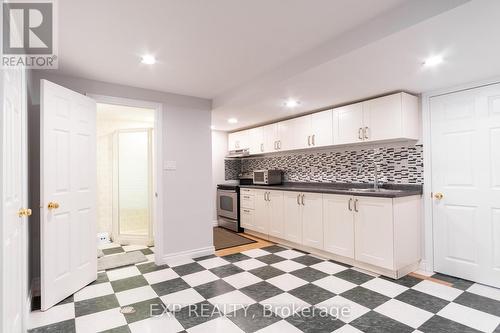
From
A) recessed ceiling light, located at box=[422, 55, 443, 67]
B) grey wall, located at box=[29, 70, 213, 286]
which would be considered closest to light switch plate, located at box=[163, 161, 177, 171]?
grey wall, located at box=[29, 70, 213, 286]

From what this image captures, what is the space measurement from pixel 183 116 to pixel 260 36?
1852 millimetres

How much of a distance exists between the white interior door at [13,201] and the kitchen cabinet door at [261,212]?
318 centimetres

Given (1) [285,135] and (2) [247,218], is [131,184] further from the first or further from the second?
(1) [285,135]

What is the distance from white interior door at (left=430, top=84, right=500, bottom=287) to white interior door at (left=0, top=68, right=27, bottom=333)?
12.3 ft

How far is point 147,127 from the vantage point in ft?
15.0

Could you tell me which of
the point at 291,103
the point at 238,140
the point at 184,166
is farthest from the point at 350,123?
the point at 238,140

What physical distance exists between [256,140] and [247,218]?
148cm

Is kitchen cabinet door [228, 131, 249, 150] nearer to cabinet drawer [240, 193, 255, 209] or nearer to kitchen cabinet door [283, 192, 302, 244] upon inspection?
cabinet drawer [240, 193, 255, 209]

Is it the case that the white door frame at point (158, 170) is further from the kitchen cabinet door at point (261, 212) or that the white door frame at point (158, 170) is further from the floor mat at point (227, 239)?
the kitchen cabinet door at point (261, 212)

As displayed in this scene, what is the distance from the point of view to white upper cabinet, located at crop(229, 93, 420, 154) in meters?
3.05

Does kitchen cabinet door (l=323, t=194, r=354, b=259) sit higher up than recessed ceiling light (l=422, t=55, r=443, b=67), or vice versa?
recessed ceiling light (l=422, t=55, r=443, b=67)

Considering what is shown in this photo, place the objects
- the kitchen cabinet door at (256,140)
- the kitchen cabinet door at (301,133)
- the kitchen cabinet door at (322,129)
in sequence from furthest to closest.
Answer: the kitchen cabinet door at (256,140), the kitchen cabinet door at (301,133), the kitchen cabinet door at (322,129)

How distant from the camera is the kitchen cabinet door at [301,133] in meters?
4.08

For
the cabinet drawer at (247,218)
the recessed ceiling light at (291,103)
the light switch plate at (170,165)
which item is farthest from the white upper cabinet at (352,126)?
the light switch plate at (170,165)
